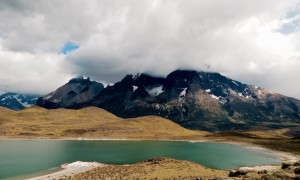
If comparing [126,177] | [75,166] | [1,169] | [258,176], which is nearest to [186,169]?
[126,177]

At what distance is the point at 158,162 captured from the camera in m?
87.1

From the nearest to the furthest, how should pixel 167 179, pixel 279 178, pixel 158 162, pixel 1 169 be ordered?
1. pixel 279 178
2. pixel 167 179
3. pixel 158 162
4. pixel 1 169

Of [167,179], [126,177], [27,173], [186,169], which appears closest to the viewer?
[167,179]

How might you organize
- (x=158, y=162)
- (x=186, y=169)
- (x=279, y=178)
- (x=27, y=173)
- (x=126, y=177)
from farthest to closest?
(x=27, y=173)
(x=158, y=162)
(x=186, y=169)
(x=126, y=177)
(x=279, y=178)

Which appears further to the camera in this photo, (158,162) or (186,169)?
(158,162)

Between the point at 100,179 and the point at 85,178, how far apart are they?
4.87 m

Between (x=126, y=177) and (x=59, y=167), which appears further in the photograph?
(x=59, y=167)

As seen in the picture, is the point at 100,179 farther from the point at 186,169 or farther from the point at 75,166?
the point at 75,166

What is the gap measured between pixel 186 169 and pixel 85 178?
23.8 metres

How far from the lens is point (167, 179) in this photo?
204 ft

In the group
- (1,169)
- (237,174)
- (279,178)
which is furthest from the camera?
(1,169)

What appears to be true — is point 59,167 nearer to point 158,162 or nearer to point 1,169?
point 1,169

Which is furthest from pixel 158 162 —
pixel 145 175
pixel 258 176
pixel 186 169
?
pixel 258 176

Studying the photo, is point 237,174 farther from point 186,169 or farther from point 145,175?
point 186,169
